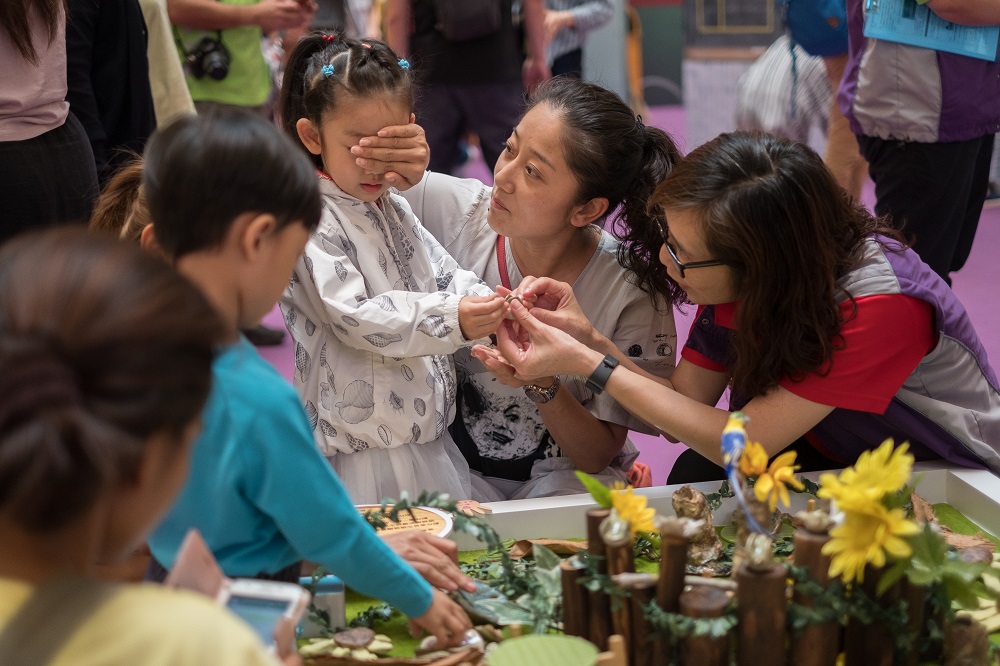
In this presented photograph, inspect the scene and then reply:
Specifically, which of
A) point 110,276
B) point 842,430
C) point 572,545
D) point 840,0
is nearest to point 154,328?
point 110,276

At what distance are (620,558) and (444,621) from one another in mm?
226

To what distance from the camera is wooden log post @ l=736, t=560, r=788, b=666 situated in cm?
115

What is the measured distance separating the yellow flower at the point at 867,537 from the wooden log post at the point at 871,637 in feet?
0.20

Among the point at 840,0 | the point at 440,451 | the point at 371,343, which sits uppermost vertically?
the point at 840,0

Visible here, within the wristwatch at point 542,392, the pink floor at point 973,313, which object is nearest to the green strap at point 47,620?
the wristwatch at point 542,392

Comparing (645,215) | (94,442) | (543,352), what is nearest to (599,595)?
(543,352)

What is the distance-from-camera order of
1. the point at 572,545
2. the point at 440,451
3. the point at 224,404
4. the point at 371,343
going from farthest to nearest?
the point at 440,451, the point at 371,343, the point at 572,545, the point at 224,404

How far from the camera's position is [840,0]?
2943 millimetres

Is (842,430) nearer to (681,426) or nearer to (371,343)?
(681,426)

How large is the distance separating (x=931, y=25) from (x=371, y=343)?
152cm

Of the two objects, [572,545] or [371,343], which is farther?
[371,343]

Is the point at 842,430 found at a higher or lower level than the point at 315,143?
lower

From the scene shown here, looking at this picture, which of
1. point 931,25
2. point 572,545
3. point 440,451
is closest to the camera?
point 572,545

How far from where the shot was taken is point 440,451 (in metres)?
1.93
